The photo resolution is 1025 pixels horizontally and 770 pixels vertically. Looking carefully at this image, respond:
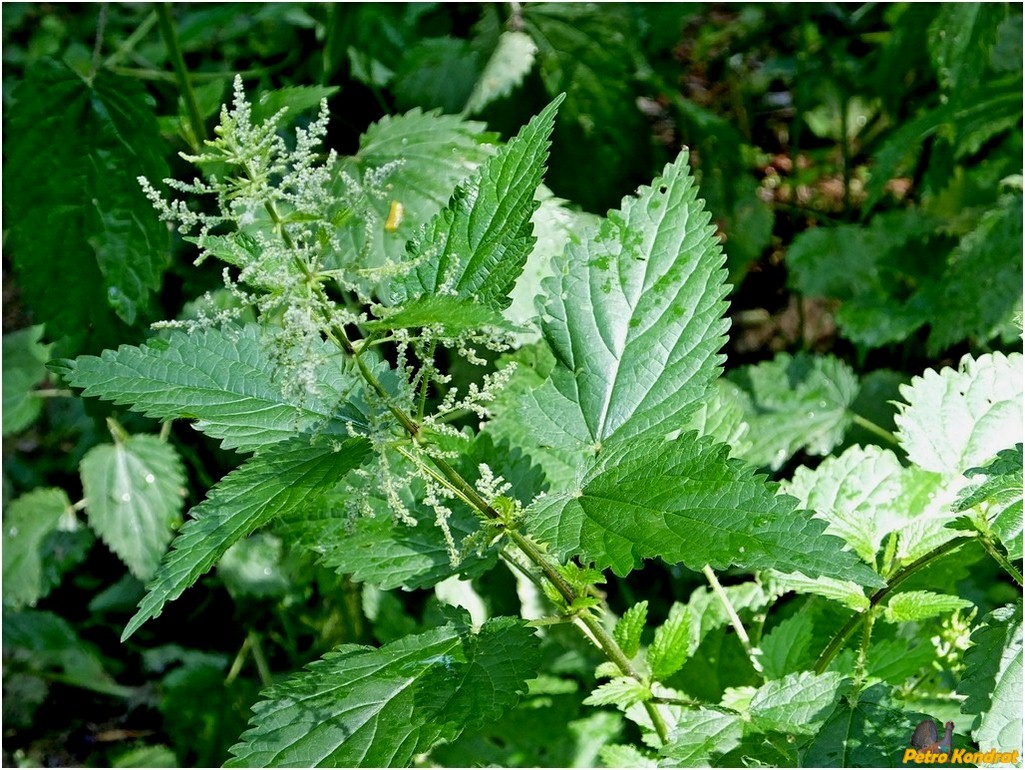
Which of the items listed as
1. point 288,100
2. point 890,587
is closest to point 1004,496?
point 890,587

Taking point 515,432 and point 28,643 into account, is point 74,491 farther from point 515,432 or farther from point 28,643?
point 515,432

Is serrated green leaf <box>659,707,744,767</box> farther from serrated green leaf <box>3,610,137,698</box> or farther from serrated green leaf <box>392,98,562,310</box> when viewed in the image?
serrated green leaf <box>3,610,137,698</box>

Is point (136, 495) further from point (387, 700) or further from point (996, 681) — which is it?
point (996, 681)

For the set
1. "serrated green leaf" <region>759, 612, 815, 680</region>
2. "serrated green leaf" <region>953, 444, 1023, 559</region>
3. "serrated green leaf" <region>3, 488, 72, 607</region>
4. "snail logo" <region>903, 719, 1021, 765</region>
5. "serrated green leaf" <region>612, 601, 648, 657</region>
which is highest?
"serrated green leaf" <region>953, 444, 1023, 559</region>

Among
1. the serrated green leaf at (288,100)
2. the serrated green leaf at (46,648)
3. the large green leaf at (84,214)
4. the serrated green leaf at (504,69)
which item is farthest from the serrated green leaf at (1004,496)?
the serrated green leaf at (46,648)

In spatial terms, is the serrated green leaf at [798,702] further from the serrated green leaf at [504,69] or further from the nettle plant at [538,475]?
the serrated green leaf at [504,69]

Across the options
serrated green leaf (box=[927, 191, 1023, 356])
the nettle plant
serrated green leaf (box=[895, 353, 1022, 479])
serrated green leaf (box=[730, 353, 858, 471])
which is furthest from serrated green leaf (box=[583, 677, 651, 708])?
serrated green leaf (box=[927, 191, 1023, 356])
